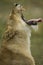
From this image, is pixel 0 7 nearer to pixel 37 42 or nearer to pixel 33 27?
pixel 37 42

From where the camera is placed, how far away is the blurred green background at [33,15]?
25.7 ft

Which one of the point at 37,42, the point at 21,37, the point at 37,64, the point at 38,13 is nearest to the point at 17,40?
the point at 21,37

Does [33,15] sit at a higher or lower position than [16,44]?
higher

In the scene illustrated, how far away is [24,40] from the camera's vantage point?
4.27 m

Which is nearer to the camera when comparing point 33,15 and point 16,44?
point 16,44

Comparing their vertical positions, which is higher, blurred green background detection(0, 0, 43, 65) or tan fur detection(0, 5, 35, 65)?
blurred green background detection(0, 0, 43, 65)

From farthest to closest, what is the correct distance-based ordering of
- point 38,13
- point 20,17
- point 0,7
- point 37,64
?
1. point 0,7
2. point 38,13
3. point 37,64
4. point 20,17

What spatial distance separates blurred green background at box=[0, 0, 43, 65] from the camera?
308 inches

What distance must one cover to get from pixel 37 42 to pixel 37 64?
5.65ft

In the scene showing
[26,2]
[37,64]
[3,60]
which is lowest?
Result: [3,60]

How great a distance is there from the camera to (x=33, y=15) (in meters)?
10.3

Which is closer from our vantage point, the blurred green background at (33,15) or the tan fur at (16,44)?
the tan fur at (16,44)

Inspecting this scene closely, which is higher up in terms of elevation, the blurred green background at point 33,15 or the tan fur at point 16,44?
the blurred green background at point 33,15

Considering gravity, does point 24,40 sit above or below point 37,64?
below
